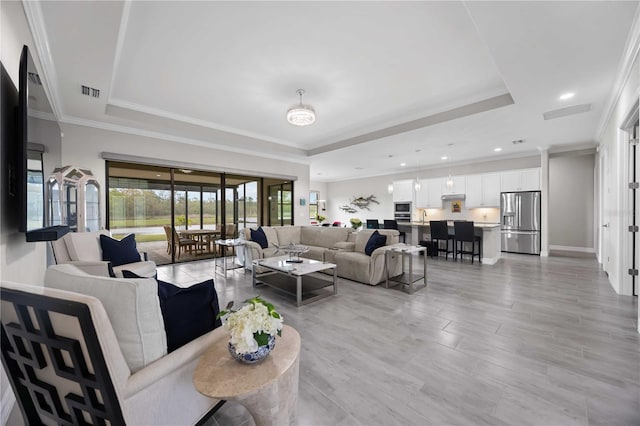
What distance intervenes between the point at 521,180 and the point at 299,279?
702 cm

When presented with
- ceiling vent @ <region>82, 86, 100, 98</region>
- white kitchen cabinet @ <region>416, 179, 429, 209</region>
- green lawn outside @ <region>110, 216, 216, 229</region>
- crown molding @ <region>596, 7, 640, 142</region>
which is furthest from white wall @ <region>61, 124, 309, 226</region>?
crown molding @ <region>596, 7, 640, 142</region>

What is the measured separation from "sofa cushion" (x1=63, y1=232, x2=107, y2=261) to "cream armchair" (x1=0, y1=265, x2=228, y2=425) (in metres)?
2.72

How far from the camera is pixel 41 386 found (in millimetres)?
1046

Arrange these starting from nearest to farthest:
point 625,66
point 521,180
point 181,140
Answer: point 625,66
point 181,140
point 521,180

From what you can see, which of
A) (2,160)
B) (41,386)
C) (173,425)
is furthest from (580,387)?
(2,160)

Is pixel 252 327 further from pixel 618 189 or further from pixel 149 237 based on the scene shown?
pixel 149 237

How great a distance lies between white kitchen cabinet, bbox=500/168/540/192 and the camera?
6.87 metres

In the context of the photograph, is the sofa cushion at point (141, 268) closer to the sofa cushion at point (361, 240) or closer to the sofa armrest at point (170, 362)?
the sofa armrest at point (170, 362)

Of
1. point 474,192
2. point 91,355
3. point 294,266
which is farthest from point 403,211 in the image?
point 91,355

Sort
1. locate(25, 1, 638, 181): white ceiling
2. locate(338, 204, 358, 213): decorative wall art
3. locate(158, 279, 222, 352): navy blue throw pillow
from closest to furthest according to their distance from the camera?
locate(158, 279, 222, 352): navy blue throw pillow, locate(25, 1, 638, 181): white ceiling, locate(338, 204, 358, 213): decorative wall art

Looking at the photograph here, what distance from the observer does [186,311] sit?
4.71 feet

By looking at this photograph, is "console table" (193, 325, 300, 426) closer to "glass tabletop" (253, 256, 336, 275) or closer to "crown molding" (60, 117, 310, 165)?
"glass tabletop" (253, 256, 336, 275)

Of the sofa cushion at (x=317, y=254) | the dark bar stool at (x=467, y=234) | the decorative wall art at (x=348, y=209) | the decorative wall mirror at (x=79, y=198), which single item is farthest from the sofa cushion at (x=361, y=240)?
the decorative wall art at (x=348, y=209)

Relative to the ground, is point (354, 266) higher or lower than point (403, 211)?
lower
